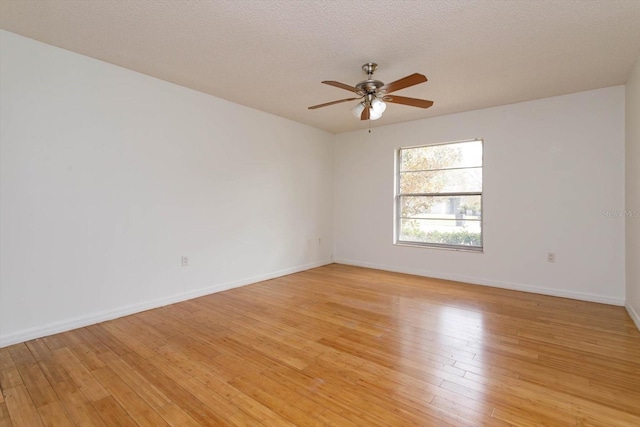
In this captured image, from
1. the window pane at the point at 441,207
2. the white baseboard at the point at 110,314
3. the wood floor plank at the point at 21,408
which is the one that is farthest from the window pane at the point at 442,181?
the wood floor plank at the point at 21,408

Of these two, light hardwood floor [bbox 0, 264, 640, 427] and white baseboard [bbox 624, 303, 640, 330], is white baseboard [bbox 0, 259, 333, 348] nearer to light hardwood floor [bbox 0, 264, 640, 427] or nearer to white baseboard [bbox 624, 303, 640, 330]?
light hardwood floor [bbox 0, 264, 640, 427]

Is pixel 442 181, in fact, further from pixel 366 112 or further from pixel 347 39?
pixel 347 39

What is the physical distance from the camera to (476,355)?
2.36m

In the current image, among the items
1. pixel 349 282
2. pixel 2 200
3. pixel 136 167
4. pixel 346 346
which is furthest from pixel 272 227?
pixel 2 200

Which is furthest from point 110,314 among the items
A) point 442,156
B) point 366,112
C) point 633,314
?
point 633,314

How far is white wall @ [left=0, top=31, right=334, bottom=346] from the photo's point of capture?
2.58 m

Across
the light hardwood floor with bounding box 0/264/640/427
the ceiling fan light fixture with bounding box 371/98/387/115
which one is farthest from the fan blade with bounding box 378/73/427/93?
the light hardwood floor with bounding box 0/264/640/427

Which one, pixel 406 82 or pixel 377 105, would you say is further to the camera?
pixel 377 105

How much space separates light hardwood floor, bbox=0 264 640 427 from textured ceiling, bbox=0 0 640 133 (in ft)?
8.27

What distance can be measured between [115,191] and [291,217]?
2615 mm

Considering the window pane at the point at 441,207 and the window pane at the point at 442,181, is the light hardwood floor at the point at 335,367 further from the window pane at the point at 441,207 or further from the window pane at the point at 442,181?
the window pane at the point at 442,181

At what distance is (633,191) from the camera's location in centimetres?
314

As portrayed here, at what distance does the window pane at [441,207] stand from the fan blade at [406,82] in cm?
259

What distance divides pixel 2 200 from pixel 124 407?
2.02 metres
